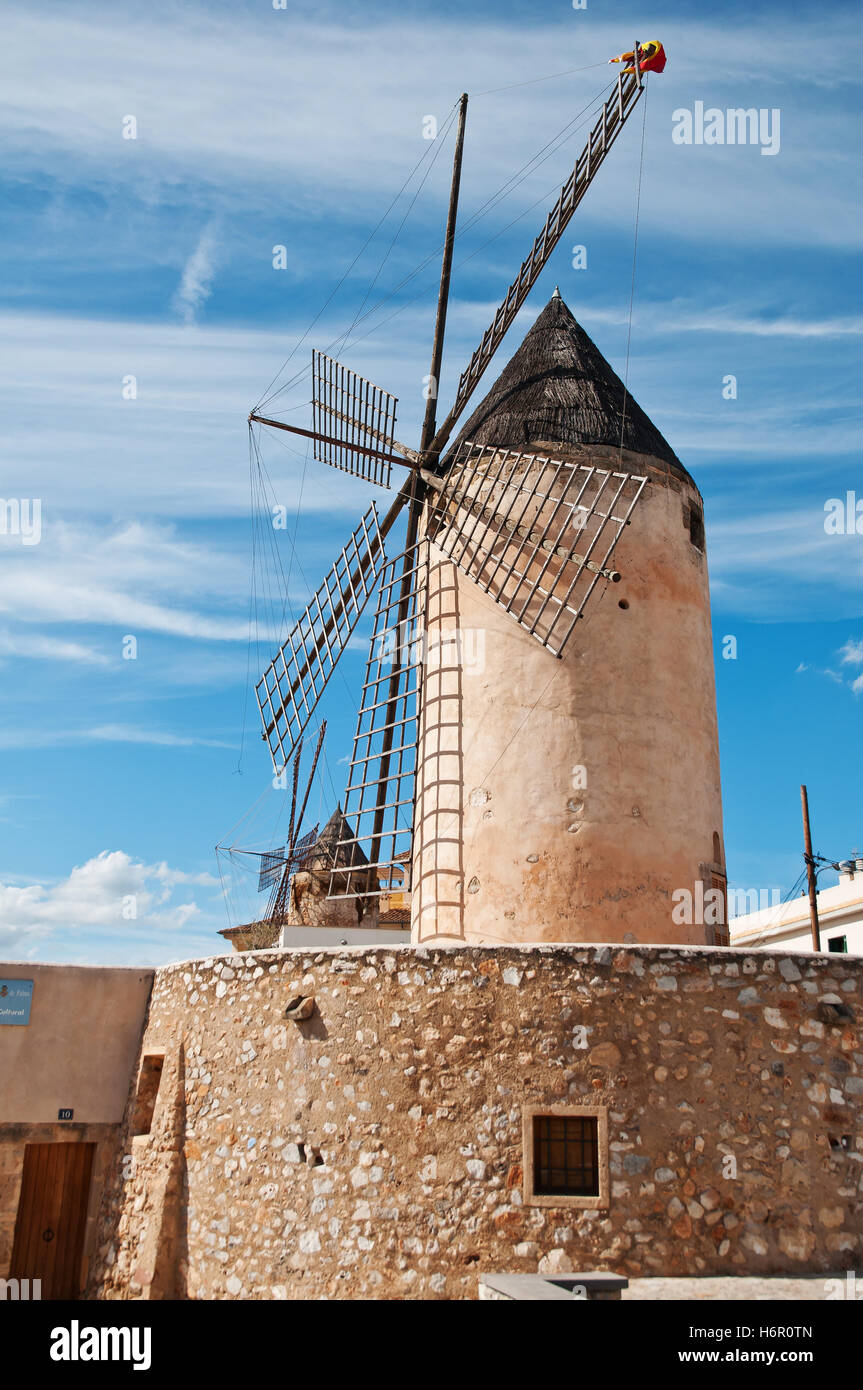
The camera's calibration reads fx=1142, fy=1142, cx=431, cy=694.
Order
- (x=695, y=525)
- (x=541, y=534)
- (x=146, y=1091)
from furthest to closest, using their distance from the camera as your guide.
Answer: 1. (x=695, y=525)
2. (x=541, y=534)
3. (x=146, y=1091)

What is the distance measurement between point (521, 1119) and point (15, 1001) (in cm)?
472

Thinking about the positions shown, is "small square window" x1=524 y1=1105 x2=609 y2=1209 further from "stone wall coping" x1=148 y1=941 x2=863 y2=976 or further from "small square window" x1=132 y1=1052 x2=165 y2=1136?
"small square window" x1=132 y1=1052 x2=165 y2=1136

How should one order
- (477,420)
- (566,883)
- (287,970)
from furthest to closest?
(477,420) < (566,883) < (287,970)

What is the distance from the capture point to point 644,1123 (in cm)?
659

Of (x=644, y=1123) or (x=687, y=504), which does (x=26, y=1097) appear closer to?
(x=644, y=1123)

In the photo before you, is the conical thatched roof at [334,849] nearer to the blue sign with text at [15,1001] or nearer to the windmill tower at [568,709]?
the windmill tower at [568,709]

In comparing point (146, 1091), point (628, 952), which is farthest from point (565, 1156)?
point (146, 1091)

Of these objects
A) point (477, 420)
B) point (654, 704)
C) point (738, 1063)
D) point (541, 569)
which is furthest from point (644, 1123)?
point (477, 420)

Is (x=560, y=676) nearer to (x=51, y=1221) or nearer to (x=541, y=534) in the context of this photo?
(x=541, y=534)

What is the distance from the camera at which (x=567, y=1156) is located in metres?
6.61

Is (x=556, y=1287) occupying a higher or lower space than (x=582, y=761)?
lower

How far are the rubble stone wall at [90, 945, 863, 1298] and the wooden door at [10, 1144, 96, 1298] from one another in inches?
80.5

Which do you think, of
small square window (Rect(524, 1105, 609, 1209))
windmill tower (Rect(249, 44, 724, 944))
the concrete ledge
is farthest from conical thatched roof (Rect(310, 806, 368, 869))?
the concrete ledge
